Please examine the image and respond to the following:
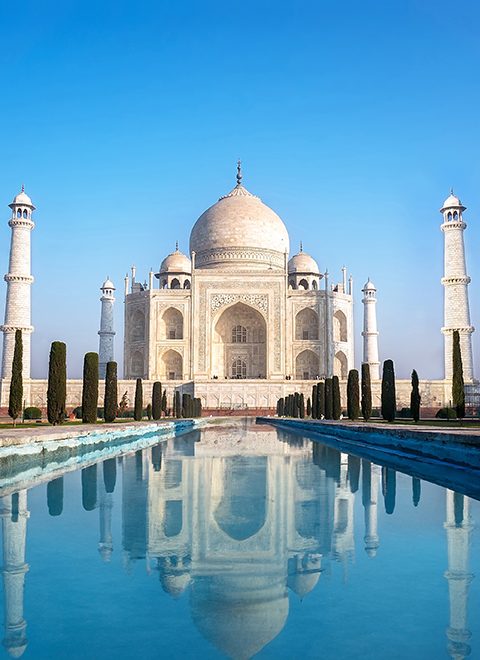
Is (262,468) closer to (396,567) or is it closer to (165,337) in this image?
(396,567)

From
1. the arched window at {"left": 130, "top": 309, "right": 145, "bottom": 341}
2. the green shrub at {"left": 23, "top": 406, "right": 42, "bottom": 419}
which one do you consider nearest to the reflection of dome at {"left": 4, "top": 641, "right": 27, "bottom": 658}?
the green shrub at {"left": 23, "top": 406, "right": 42, "bottom": 419}

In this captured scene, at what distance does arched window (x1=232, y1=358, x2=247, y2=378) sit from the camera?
32.4 m

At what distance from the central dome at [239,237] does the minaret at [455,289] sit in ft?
30.4

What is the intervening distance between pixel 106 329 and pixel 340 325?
1190cm

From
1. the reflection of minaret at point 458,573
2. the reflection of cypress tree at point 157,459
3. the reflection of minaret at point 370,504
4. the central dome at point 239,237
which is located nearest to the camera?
the reflection of minaret at point 458,573

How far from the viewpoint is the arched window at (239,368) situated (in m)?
32.4

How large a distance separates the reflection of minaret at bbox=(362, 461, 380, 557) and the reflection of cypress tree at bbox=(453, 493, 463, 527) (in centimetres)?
37

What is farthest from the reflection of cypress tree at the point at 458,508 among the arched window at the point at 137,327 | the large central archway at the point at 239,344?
the arched window at the point at 137,327

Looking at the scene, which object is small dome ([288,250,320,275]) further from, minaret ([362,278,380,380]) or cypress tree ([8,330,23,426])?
cypress tree ([8,330,23,426])

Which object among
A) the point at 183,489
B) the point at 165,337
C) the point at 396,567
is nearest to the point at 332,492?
the point at 183,489

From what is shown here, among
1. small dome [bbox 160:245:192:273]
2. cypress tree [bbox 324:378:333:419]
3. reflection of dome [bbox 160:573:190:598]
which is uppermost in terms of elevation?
small dome [bbox 160:245:192:273]

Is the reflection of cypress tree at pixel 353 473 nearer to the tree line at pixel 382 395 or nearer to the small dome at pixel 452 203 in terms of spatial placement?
the tree line at pixel 382 395

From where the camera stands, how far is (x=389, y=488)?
4.32 m

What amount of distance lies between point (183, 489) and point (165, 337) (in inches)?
1080
